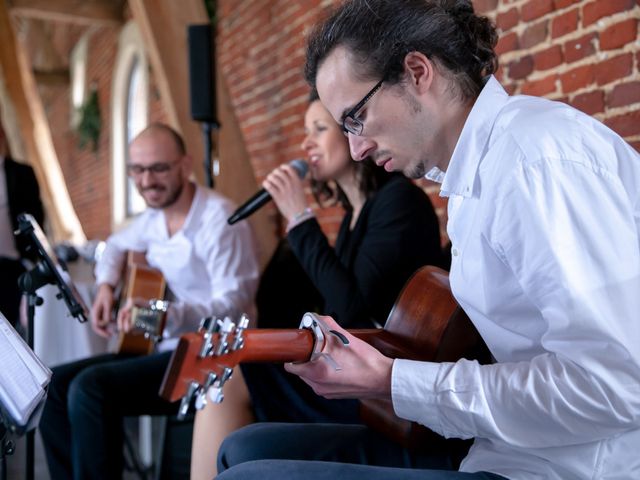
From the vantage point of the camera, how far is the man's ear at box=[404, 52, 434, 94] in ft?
3.64

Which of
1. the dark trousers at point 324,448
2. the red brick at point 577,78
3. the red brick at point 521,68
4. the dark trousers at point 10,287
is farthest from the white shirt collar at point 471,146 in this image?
the dark trousers at point 10,287

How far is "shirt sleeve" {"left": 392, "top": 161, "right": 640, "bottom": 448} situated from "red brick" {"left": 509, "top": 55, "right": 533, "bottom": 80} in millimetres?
1421

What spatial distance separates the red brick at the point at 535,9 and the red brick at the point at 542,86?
191mm

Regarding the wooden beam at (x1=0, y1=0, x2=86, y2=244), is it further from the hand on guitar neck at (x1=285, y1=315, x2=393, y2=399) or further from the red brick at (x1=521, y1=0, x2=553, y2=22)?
the hand on guitar neck at (x1=285, y1=315, x2=393, y2=399)

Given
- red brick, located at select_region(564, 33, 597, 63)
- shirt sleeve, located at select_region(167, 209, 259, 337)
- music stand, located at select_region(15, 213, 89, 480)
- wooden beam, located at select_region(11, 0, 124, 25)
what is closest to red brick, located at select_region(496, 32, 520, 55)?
red brick, located at select_region(564, 33, 597, 63)

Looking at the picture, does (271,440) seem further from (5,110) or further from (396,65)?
(5,110)

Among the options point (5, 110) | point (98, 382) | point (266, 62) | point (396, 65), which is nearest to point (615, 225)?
point (396, 65)

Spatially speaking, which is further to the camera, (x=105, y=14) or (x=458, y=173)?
(x=105, y=14)

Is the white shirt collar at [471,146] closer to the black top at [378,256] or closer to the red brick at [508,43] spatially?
the black top at [378,256]

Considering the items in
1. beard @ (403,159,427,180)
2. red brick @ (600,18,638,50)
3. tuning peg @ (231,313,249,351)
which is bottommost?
tuning peg @ (231,313,249,351)

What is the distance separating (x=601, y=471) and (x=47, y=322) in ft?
7.86

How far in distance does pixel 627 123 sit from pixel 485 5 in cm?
78

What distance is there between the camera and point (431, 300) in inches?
52.0

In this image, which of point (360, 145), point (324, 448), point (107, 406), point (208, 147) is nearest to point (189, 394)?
point (324, 448)
